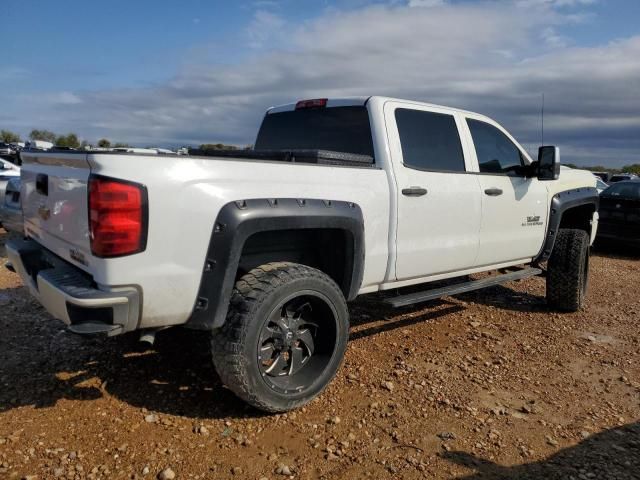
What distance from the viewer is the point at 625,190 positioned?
1020 cm

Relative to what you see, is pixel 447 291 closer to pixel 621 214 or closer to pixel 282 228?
pixel 282 228

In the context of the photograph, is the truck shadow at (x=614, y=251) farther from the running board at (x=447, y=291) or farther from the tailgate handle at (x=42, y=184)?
the tailgate handle at (x=42, y=184)

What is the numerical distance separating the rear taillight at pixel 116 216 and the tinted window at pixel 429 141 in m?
2.08

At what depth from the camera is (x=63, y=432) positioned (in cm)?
294

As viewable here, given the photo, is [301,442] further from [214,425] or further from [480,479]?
[480,479]

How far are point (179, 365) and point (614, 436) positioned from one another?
2.88 metres

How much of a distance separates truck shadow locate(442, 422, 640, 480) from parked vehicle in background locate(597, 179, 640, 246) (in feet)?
26.2

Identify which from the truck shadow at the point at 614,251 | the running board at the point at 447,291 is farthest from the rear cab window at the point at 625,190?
the running board at the point at 447,291

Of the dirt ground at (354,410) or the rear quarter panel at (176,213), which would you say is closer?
the rear quarter panel at (176,213)

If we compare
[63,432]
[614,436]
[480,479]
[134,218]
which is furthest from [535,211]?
[63,432]

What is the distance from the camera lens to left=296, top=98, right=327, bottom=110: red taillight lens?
175 inches

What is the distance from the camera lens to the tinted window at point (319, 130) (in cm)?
406

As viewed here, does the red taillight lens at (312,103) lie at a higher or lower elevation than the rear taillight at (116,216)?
higher

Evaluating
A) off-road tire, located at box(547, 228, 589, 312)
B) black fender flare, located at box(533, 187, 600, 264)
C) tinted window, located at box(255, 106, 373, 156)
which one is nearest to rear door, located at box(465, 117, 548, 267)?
black fender flare, located at box(533, 187, 600, 264)
